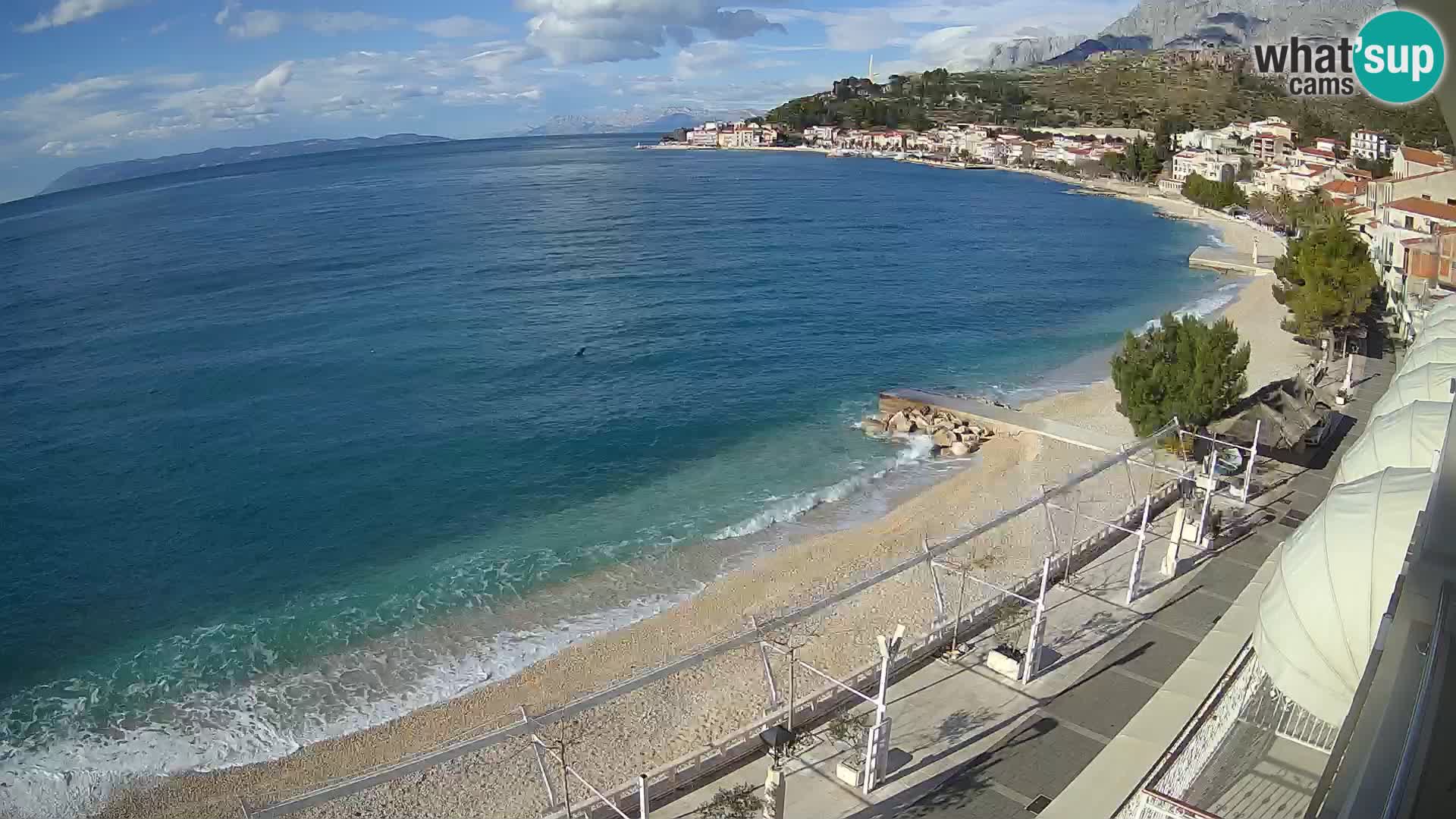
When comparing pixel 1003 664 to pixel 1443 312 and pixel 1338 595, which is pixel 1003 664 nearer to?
pixel 1338 595

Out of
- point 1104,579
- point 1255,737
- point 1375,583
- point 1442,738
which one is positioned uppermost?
point 1442,738

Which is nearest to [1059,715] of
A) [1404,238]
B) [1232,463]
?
[1232,463]

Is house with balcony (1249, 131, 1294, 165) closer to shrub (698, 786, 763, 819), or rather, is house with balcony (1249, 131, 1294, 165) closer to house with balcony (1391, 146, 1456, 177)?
house with balcony (1391, 146, 1456, 177)

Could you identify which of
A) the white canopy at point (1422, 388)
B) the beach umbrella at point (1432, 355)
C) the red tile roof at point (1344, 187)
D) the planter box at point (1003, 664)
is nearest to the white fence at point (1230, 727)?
the planter box at point (1003, 664)

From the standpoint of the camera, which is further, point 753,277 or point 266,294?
point 753,277

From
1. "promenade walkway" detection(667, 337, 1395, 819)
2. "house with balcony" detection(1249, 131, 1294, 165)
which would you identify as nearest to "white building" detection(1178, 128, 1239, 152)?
"house with balcony" detection(1249, 131, 1294, 165)

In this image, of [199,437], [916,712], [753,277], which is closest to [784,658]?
[916,712]

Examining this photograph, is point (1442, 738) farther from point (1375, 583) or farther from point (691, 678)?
point (691, 678)
